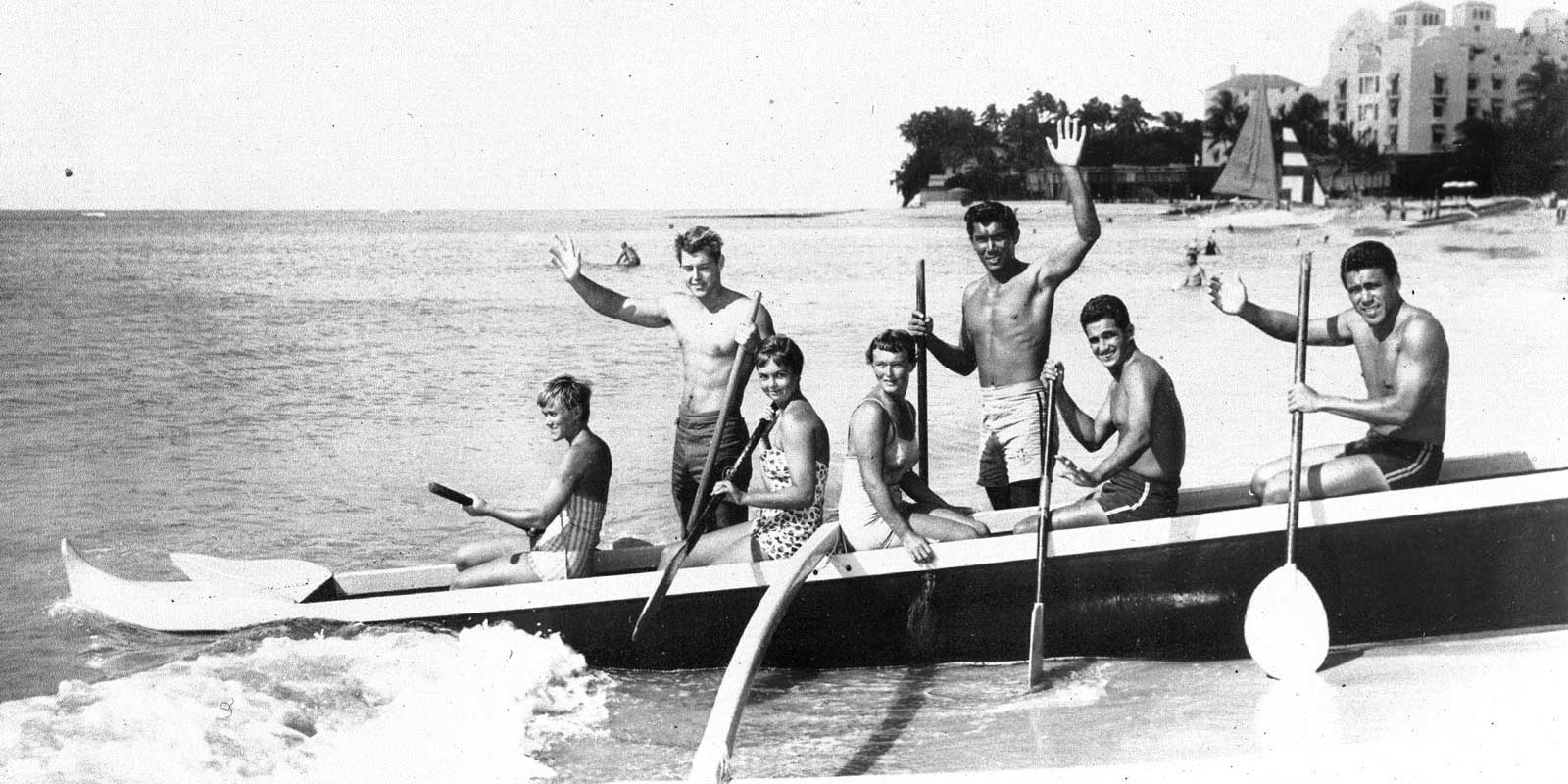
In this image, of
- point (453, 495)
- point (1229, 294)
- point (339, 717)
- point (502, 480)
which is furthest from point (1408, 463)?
point (502, 480)

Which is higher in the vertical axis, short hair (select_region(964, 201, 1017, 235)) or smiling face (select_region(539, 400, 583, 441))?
short hair (select_region(964, 201, 1017, 235))

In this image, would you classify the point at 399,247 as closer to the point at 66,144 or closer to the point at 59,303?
the point at 59,303

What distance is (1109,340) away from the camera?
15.8ft

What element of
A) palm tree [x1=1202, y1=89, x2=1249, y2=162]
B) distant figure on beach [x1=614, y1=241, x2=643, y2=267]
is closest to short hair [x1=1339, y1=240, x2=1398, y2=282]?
distant figure on beach [x1=614, y1=241, x2=643, y2=267]

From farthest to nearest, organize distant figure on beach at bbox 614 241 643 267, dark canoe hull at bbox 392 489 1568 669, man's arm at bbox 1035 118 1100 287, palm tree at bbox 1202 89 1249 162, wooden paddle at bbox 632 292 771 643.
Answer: palm tree at bbox 1202 89 1249 162
distant figure on beach at bbox 614 241 643 267
man's arm at bbox 1035 118 1100 287
wooden paddle at bbox 632 292 771 643
dark canoe hull at bbox 392 489 1568 669

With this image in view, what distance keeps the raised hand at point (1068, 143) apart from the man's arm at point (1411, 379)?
54.5 inches

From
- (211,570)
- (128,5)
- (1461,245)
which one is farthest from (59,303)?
(1461,245)

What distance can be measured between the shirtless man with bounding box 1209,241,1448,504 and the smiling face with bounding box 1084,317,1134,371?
428 millimetres

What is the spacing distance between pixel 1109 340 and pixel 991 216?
876 millimetres

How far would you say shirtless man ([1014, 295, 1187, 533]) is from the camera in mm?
4840

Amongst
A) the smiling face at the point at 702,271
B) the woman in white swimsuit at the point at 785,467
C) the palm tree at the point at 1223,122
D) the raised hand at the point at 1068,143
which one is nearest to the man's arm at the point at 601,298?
the smiling face at the point at 702,271

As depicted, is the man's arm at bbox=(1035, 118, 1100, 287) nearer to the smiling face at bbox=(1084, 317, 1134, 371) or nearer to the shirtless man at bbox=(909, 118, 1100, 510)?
the shirtless man at bbox=(909, 118, 1100, 510)

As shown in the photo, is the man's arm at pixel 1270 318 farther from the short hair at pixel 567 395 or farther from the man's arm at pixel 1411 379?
the short hair at pixel 567 395

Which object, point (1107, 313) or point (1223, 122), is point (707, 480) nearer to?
point (1107, 313)
